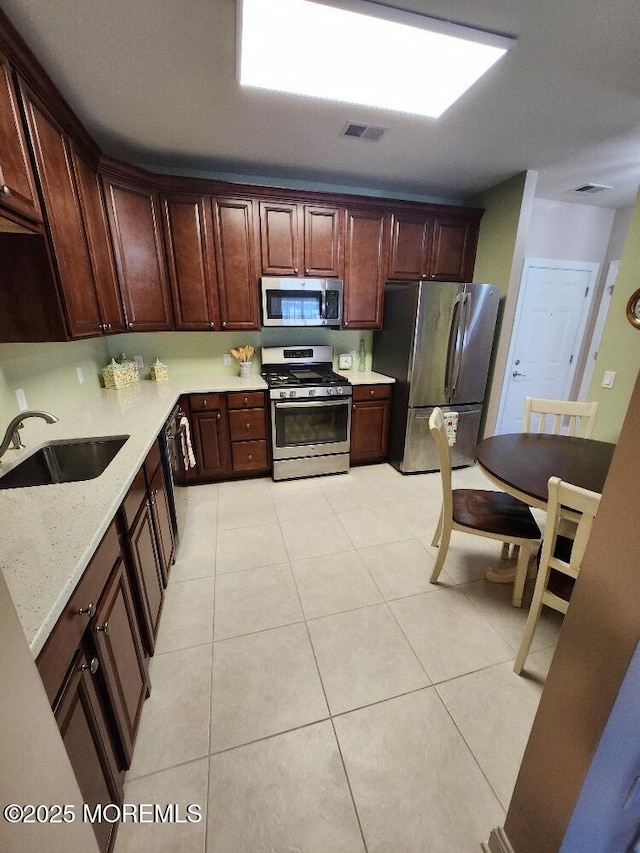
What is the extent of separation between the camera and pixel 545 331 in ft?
12.6

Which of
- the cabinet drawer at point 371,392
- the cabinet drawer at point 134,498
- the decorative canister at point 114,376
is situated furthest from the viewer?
the cabinet drawer at point 371,392

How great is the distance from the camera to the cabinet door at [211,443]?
2869mm

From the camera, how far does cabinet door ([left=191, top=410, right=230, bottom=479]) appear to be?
2869 millimetres

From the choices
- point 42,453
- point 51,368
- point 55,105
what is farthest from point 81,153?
point 42,453

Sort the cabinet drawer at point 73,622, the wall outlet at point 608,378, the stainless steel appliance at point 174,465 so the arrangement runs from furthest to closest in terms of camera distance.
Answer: the wall outlet at point 608,378
the stainless steel appliance at point 174,465
the cabinet drawer at point 73,622

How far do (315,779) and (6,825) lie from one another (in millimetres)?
1064

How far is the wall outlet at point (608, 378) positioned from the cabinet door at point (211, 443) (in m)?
2.94

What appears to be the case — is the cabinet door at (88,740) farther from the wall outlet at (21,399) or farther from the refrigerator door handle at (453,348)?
the refrigerator door handle at (453,348)

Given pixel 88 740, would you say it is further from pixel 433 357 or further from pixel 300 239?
pixel 300 239

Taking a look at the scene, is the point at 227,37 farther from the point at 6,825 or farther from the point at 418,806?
the point at 418,806

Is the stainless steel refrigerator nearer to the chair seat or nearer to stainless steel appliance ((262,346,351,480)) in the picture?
→ stainless steel appliance ((262,346,351,480))

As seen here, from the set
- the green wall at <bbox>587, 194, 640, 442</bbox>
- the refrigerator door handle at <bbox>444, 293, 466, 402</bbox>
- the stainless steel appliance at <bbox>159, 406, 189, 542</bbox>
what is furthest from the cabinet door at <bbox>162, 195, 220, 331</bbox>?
the green wall at <bbox>587, 194, 640, 442</bbox>

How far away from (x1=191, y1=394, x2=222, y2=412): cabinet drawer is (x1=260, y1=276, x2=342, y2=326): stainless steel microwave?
0.80 metres

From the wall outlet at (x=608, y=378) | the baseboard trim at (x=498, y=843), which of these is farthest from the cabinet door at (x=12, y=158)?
the wall outlet at (x=608, y=378)
